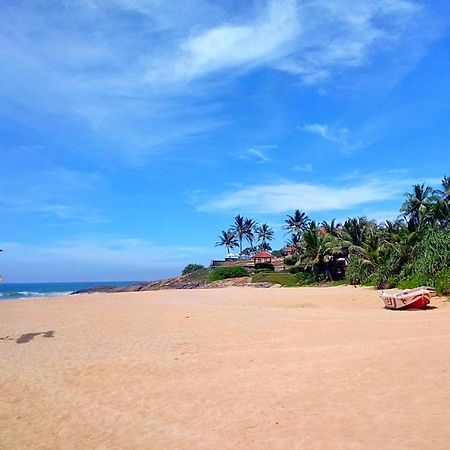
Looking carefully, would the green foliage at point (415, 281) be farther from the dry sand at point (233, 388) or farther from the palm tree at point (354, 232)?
the palm tree at point (354, 232)

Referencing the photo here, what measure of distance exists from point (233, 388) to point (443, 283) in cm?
→ 1379

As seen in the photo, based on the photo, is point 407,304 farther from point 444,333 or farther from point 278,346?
point 278,346

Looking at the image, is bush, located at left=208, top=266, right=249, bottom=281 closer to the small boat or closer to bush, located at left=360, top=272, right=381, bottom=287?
bush, located at left=360, top=272, right=381, bottom=287

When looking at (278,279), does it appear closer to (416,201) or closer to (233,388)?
(416,201)

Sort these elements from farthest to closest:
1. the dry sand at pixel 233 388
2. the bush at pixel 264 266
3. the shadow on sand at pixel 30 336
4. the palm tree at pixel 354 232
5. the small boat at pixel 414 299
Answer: the bush at pixel 264 266, the palm tree at pixel 354 232, the small boat at pixel 414 299, the shadow on sand at pixel 30 336, the dry sand at pixel 233 388

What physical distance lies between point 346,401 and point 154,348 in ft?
18.2

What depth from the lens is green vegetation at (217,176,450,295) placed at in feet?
67.2

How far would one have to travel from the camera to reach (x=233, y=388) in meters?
7.13

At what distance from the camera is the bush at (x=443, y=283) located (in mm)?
17906

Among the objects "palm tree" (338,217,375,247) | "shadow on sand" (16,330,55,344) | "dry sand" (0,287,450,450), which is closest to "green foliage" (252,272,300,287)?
"palm tree" (338,217,375,247)

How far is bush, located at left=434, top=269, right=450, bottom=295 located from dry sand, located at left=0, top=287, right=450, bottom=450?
18.2 feet

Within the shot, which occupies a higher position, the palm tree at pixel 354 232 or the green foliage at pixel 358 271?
the palm tree at pixel 354 232

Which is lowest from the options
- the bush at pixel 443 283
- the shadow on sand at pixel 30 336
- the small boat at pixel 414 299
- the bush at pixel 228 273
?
the shadow on sand at pixel 30 336

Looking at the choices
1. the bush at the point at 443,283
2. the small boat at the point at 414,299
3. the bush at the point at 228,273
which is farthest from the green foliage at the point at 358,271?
the bush at the point at 228,273
